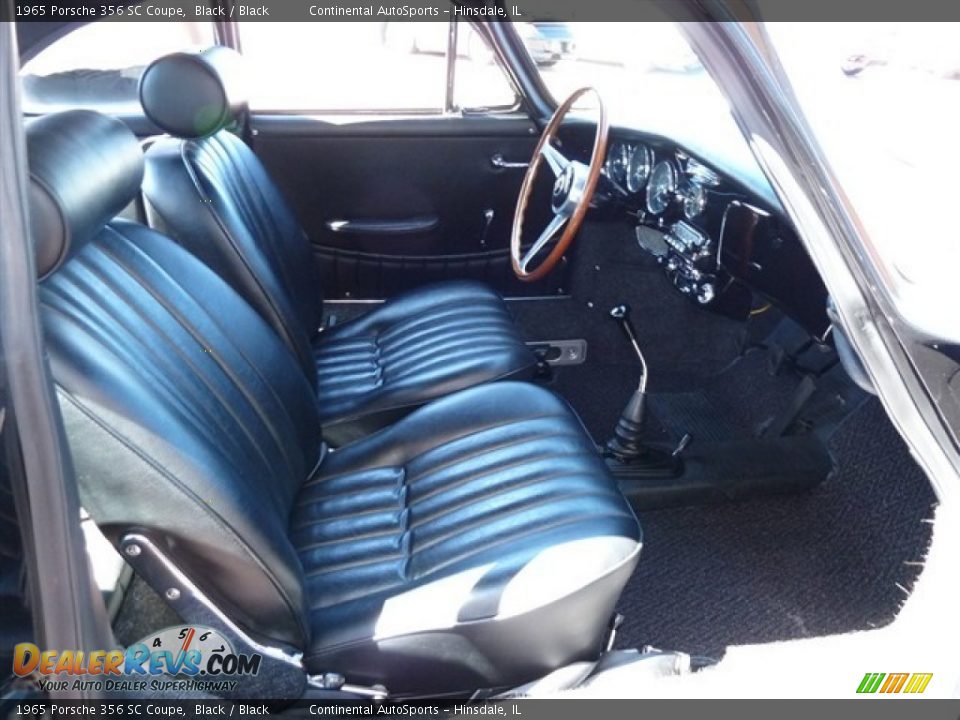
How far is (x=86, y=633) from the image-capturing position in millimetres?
888

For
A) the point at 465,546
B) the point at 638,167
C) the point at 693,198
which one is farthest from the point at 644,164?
the point at 465,546

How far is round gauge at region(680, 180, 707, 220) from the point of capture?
6.41 feet

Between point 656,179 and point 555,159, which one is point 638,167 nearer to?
point 656,179

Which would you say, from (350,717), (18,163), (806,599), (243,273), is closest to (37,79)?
(243,273)

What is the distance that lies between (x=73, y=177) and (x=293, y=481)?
0.62 m

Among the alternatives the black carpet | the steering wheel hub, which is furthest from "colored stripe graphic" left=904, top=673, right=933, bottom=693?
the steering wheel hub

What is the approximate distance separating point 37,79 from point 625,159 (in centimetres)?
173

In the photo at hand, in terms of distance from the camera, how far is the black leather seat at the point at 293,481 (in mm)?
933

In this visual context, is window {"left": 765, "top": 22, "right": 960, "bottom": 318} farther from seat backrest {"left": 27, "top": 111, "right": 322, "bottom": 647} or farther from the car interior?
seat backrest {"left": 27, "top": 111, "right": 322, "bottom": 647}

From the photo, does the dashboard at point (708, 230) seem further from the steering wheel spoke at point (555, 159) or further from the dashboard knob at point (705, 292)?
the steering wheel spoke at point (555, 159)

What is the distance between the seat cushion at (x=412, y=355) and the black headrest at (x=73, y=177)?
0.81 metres

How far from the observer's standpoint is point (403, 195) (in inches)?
100

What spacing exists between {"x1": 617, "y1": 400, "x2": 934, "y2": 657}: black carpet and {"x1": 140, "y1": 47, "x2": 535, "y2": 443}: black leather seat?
1.96 ft

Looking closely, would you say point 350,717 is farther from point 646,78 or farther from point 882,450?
point 646,78
